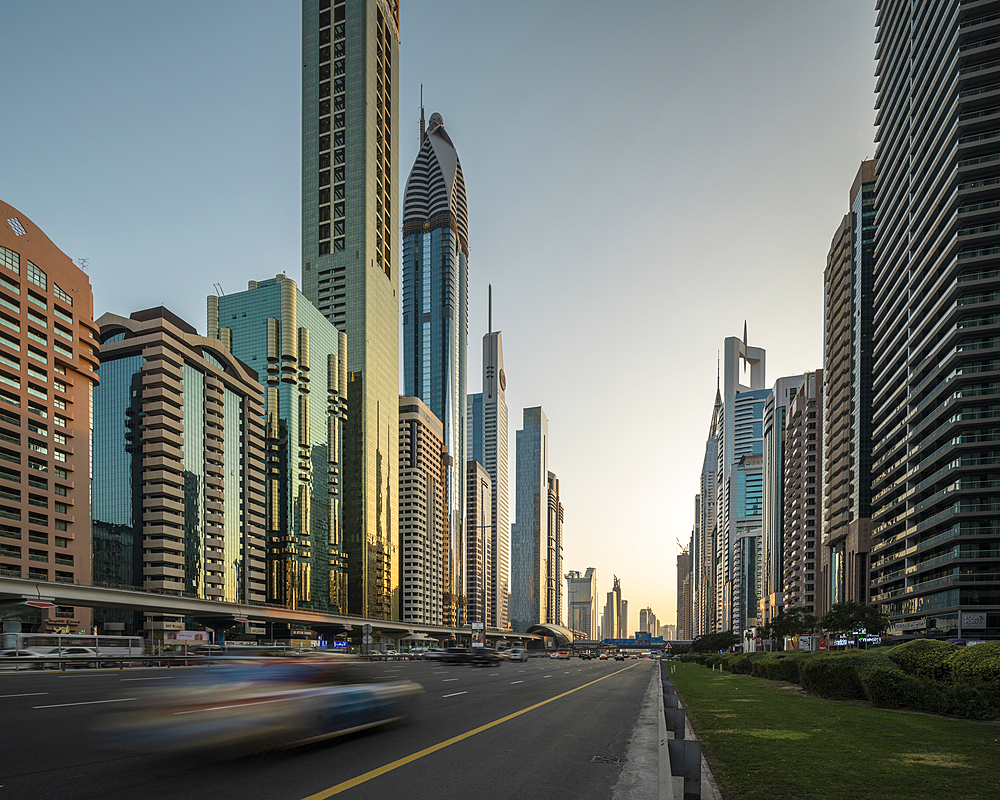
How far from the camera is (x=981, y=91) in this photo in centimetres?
9544

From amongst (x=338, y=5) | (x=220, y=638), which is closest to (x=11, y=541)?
(x=220, y=638)

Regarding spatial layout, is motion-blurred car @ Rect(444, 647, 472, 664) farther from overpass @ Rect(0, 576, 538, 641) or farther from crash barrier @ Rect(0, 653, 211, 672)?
overpass @ Rect(0, 576, 538, 641)

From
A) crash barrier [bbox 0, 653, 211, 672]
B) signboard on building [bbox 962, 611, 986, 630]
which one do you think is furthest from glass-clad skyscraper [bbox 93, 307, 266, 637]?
signboard on building [bbox 962, 611, 986, 630]

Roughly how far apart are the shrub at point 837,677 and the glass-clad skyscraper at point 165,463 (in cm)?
12054

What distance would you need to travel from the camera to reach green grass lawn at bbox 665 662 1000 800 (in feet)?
29.7

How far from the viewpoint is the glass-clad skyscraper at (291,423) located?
536 ft

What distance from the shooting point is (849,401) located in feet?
449

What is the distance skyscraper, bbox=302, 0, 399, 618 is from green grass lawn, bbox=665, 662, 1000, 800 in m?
172

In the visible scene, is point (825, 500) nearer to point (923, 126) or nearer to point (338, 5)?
point (923, 126)

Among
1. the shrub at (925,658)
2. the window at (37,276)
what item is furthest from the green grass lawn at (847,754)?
the window at (37,276)

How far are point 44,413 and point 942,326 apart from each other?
376ft

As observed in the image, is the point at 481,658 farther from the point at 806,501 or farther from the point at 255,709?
the point at 806,501

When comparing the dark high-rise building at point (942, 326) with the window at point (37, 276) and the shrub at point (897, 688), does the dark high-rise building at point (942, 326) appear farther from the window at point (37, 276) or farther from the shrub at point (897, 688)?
the window at point (37, 276)

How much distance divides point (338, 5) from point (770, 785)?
689 ft
